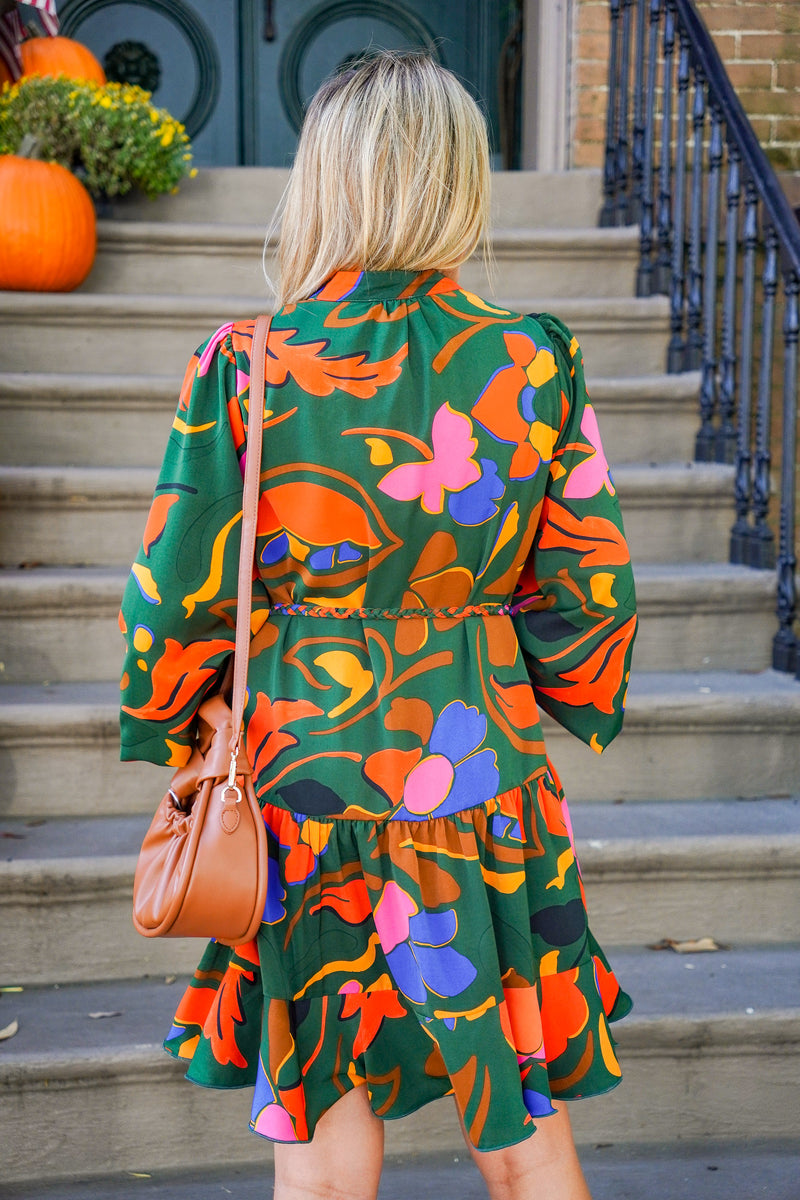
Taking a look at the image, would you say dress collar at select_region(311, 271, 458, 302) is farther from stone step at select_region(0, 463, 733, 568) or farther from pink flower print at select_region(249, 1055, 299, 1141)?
stone step at select_region(0, 463, 733, 568)

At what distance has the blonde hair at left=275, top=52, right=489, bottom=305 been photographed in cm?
124

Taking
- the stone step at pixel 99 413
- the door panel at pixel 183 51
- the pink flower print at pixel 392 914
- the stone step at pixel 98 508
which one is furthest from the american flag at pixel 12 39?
the pink flower print at pixel 392 914

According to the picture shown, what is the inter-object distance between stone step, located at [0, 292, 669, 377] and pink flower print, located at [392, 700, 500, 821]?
8.02 feet

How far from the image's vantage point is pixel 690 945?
2.43m

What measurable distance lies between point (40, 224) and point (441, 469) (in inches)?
102

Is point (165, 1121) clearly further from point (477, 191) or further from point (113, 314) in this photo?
point (113, 314)

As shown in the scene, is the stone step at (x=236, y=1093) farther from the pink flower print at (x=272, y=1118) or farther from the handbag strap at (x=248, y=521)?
the handbag strap at (x=248, y=521)

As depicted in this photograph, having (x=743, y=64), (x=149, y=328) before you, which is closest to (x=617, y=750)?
(x=149, y=328)

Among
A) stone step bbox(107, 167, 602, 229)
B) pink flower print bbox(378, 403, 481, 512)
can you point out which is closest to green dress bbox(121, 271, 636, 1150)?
pink flower print bbox(378, 403, 481, 512)

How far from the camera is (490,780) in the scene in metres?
1.32

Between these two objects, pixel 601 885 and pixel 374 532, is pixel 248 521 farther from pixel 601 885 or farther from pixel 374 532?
pixel 601 885

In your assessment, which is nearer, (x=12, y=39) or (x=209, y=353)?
(x=209, y=353)

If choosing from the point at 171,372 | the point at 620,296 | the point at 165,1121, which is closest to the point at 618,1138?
the point at 165,1121

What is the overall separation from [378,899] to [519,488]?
51 centimetres
